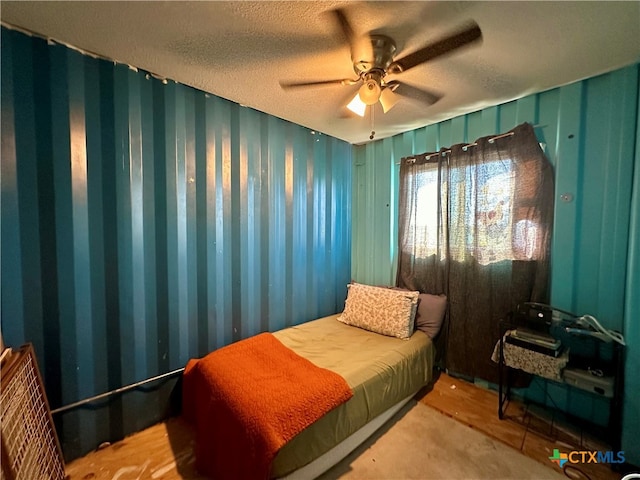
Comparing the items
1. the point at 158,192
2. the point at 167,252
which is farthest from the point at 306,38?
the point at 167,252

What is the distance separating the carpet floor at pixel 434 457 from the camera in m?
1.42

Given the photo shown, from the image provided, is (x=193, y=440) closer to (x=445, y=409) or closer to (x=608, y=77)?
(x=445, y=409)

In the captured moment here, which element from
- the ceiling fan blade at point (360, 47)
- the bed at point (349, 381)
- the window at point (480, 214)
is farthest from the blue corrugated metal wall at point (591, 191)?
the ceiling fan blade at point (360, 47)

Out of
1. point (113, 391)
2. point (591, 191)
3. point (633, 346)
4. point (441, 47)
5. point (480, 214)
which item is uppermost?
point (441, 47)

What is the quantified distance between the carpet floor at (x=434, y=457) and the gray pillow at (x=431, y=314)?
682 mm

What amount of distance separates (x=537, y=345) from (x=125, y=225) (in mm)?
2856

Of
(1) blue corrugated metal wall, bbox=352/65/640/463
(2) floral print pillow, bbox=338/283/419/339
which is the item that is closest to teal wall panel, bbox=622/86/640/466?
(1) blue corrugated metal wall, bbox=352/65/640/463

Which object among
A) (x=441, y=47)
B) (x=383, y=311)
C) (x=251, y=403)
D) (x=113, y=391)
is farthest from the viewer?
(x=383, y=311)

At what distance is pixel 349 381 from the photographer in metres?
1.51

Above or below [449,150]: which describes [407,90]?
above

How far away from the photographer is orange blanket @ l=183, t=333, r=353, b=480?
1.15 metres

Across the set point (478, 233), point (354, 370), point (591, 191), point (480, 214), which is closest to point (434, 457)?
point (354, 370)

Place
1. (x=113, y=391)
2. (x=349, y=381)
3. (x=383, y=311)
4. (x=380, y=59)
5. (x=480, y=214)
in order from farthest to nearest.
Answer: (x=383, y=311)
(x=480, y=214)
(x=113, y=391)
(x=349, y=381)
(x=380, y=59)

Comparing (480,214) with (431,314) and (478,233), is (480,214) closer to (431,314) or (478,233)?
(478,233)
